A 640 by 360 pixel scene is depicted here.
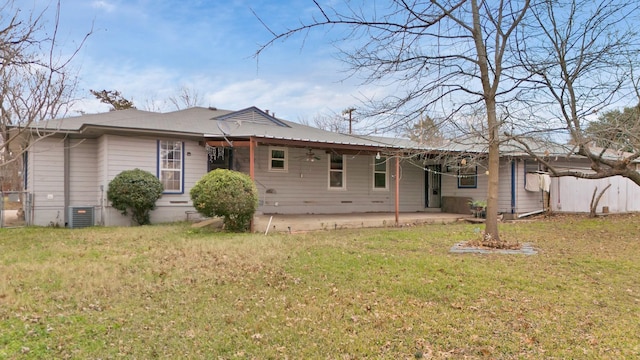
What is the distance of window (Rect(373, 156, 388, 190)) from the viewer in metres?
15.5

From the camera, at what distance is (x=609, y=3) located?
25.4 feet

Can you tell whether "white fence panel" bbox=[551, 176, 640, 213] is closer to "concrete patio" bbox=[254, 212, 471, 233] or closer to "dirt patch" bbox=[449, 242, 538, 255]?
"concrete patio" bbox=[254, 212, 471, 233]

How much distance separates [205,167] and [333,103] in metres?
5.55

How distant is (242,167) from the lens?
1330 centimetres

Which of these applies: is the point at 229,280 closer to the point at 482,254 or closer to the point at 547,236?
the point at 482,254

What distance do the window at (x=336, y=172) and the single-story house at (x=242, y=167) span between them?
1.5 inches

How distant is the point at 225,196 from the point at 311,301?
5.32 m

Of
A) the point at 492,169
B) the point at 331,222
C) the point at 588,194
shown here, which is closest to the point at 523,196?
the point at 588,194

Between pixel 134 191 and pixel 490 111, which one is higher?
pixel 490 111

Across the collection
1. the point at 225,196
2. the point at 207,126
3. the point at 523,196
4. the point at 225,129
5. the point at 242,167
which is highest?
the point at 207,126

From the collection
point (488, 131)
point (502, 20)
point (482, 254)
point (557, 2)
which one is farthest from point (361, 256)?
point (557, 2)

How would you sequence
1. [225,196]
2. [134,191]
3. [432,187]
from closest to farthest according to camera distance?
[225,196] < [134,191] < [432,187]

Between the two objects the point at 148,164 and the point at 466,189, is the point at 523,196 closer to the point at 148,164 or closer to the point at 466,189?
the point at 466,189

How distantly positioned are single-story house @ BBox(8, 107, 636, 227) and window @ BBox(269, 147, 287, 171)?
0.04 m
